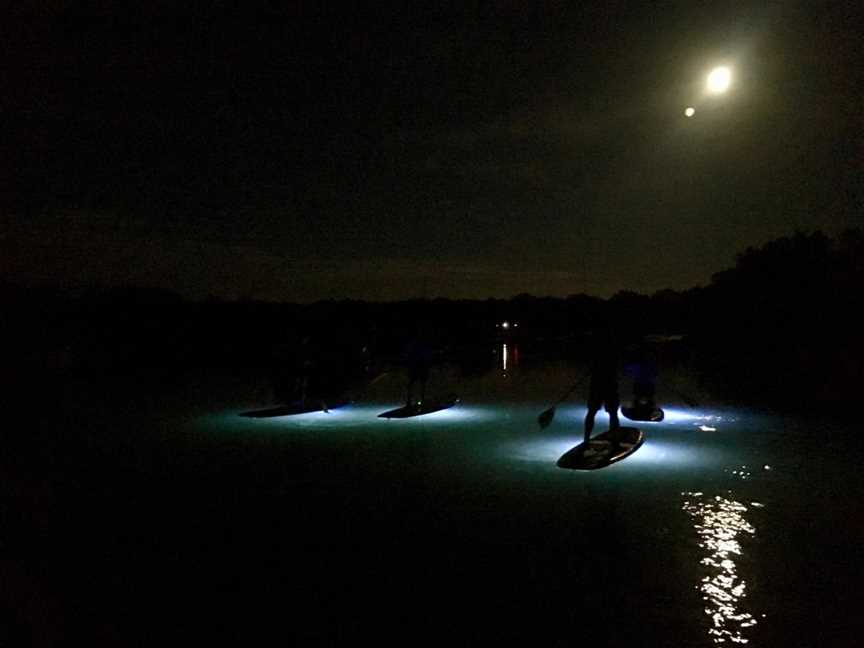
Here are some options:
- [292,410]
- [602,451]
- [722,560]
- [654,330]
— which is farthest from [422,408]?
[654,330]

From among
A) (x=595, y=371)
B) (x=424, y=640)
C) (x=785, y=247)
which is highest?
(x=785, y=247)

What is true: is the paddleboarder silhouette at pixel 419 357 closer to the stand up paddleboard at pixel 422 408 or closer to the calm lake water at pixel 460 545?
the stand up paddleboard at pixel 422 408

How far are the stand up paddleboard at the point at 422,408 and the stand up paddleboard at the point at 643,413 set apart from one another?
16.9 ft

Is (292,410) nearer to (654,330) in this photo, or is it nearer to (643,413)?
(643,413)

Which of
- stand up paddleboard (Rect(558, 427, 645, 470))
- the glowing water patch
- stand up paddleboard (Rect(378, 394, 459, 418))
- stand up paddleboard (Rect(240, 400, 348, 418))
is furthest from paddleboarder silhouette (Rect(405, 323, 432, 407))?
stand up paddleboard (Rect(558, 427, 645, 470))

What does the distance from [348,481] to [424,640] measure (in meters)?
6.58

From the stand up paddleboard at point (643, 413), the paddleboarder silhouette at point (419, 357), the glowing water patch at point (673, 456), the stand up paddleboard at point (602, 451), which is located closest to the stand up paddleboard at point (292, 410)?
the paddleboarder silhouette at point (419, 357)

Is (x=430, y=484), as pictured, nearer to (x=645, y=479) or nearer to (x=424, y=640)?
(x=645, y=479)

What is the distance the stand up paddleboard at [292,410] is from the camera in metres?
21.2

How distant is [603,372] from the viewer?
14.4 meters

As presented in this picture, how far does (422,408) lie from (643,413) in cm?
579

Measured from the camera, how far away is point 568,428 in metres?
19.0

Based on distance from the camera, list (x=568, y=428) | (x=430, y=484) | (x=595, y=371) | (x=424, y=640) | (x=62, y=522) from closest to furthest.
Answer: (x=424, y=640), (x=62, y=522), (x=430, y=484), (x=595, y=371), (x=568, y=428)

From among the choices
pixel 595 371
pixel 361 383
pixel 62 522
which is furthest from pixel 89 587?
pixel 361 383
